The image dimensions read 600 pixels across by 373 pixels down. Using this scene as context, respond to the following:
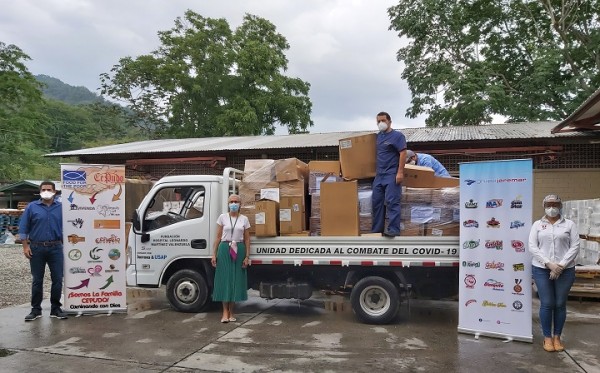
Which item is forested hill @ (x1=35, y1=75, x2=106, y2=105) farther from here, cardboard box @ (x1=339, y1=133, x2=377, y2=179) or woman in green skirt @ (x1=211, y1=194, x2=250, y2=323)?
cardboard box @ (x1=339, y1=133, x2=377, y2=179)

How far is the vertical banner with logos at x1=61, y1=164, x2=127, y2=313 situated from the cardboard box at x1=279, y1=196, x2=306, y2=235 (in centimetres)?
269

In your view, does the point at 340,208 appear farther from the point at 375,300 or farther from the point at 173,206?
the point at 173,206

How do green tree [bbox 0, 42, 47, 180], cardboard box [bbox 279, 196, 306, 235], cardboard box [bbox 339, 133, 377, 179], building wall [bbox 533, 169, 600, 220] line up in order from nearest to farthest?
cardboard box [bbox 339, 133, 377, 179] < cardboard box [bbox 279, 196, 306, 235] < building wall [bbox 533, 169, 600, 220] < green tree [bbox 0, 42, 47, 180]

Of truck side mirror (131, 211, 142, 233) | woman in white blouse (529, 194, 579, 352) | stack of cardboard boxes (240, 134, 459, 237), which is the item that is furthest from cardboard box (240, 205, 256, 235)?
→ woman in white blouse (529, 194, 579, 352)

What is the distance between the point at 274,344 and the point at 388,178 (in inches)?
104

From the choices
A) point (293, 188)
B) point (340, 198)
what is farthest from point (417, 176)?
point (293, 188)

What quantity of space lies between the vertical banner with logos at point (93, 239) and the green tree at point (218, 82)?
1808 cm

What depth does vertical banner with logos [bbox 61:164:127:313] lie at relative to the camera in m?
7.34

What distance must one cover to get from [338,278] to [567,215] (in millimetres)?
5645

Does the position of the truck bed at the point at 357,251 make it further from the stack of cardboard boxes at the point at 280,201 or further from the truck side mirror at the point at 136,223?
the truck side mirror at the point at 136,223

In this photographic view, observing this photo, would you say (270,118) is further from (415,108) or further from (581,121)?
(581,121)

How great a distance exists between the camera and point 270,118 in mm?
28156

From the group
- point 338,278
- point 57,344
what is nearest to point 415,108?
point 338,278

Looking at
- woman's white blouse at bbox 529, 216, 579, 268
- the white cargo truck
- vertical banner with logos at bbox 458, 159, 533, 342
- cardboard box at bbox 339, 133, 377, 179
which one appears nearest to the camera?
woman's white blouse at bbox 529, 216, 579, 268
